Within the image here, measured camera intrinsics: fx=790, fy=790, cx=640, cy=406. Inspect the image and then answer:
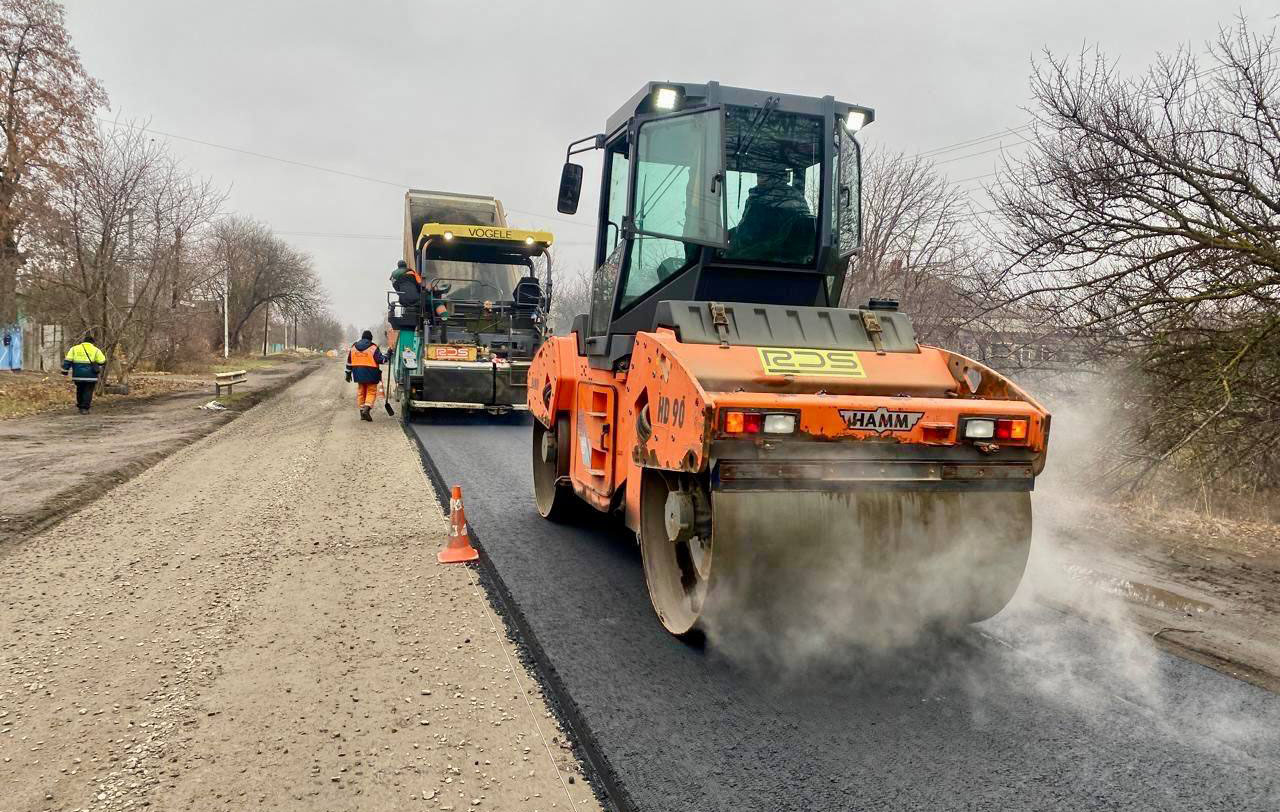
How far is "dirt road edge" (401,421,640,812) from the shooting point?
2.60 metres

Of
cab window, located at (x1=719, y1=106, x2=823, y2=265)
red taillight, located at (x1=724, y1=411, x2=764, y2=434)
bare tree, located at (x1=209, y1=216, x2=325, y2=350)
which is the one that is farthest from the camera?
bare tree, located at (x1=209, y1=216, x2=325, y2=350)

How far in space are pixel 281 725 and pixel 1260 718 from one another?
12.3 feet

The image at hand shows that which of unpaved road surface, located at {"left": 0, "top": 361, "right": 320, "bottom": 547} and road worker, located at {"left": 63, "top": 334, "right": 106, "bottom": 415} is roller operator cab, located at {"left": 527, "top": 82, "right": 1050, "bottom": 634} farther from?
road worker, located at {"left": 63, "top": 334, "right": 106, "bottom": 415}

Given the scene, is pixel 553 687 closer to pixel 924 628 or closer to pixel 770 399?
pixel 770 399

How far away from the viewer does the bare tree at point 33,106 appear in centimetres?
2050

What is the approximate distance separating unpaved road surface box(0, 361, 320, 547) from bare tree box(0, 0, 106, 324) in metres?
8.80

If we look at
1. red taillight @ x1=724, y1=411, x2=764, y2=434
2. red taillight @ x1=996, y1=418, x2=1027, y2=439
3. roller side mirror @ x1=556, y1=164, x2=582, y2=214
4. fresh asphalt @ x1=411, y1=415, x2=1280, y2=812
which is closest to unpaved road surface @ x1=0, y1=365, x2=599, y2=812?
fresh asphalt @ x1=411, y1=415, x2=1280, y2=812

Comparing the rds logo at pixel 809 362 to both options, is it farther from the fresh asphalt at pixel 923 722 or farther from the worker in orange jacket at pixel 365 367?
the worker in orange jacket at pixel 365 367

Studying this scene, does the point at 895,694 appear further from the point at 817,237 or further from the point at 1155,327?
the point at 1155,327

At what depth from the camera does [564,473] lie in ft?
18.9

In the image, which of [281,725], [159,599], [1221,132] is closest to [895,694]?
[281,725]

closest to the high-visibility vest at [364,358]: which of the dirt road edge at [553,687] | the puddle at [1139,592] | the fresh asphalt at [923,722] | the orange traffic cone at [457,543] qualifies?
the dirt road edge at [553,687]

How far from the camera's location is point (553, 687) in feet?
11.0

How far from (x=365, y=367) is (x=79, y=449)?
4369 mm
